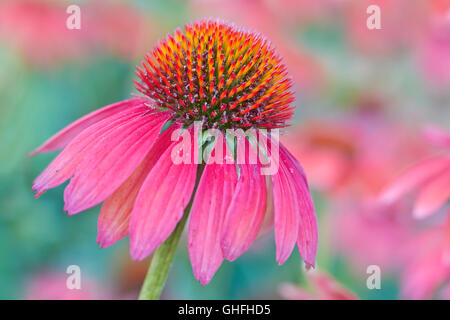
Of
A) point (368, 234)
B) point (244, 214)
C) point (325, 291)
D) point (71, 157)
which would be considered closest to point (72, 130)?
point (71, 157)

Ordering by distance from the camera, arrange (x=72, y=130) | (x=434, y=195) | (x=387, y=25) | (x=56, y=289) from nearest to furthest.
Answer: (x=72, y=130) < (x=434, y=195) < (x=56, y=289) < (x=387, y=25)

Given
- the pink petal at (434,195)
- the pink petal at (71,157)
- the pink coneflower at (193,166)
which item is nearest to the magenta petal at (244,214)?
the pink coneflower at (193,166)

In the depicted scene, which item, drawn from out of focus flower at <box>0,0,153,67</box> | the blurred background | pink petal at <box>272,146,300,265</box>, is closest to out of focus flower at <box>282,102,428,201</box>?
the blurred background

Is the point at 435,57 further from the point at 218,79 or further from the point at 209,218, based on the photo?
the point at 209,218

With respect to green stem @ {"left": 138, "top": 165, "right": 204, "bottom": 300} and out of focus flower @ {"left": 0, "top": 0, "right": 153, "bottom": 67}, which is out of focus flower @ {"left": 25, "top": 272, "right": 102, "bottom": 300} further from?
green stem @ {"left": 138, "top": 165, "right": 204, "bottom": 300}
